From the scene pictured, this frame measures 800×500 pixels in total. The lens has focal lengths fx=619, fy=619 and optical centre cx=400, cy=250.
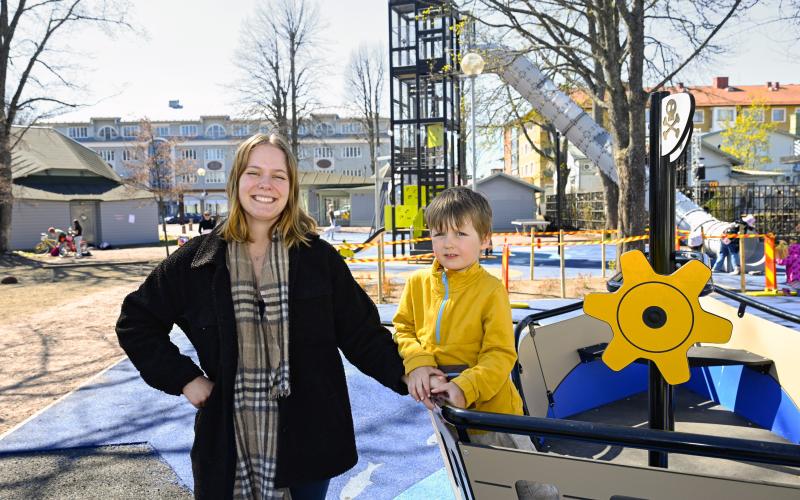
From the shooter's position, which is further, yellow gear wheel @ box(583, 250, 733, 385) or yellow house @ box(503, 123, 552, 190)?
yellow house @ box(503, 123, 552, 190)

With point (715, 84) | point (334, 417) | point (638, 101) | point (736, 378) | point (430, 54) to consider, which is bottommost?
point (736, 378)

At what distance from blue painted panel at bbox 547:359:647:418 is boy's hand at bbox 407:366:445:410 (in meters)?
1.82

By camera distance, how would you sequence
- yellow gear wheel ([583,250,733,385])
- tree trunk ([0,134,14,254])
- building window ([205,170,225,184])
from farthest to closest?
building window ([205,170,225,184]) → tree trunk ([0,134,14,254]) → yellow gear wheel ([583,250,733,385])

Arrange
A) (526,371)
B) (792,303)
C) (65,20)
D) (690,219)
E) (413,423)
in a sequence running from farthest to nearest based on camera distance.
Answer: (65,20), (690,219), (792,303), (413,423), (526,371)

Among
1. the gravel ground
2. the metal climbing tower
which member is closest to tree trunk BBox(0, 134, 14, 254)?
the metal climbing tower

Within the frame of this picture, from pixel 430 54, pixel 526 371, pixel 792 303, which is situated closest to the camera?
pixel 526 371

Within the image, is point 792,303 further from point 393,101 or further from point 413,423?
point 393,101

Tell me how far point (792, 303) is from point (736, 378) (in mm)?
8032

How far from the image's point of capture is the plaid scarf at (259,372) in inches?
80.5

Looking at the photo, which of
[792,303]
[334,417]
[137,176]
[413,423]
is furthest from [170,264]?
[137,176]

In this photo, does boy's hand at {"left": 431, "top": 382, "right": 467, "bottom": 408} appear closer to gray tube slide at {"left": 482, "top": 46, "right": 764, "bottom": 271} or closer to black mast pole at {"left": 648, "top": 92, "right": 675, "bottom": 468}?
black mast pole at {"left": 648, "top": 92, "right": 675, "bottom": 468}

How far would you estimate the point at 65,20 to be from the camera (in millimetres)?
25219

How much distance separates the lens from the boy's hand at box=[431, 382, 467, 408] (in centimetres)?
200

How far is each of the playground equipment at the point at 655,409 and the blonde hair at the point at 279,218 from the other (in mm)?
820
